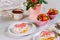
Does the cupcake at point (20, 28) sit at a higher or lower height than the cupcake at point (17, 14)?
lower

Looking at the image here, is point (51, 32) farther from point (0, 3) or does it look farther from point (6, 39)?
point (0, 3)

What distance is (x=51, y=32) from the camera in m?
0.87

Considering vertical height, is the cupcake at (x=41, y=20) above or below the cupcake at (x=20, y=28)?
above

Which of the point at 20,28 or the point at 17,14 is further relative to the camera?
the point at 17,14

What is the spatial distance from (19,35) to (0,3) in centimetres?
56

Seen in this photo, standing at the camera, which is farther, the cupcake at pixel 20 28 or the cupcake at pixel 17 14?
the cupcake at pixel 17 14

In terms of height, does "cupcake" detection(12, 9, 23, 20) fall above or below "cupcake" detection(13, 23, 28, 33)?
above

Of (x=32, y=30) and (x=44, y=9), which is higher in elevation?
(x=44, y=9)

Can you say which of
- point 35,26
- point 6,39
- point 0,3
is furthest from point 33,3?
point 0,3

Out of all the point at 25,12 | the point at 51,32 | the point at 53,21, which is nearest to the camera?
the point at 51,32

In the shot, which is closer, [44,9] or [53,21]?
[53,21]

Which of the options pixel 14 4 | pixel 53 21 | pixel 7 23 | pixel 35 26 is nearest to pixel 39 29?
pixel 35 26

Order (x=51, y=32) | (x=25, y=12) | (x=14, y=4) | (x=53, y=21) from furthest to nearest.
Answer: (x=14, y=4), (x=25, y=12), (x=53, y=21), (x=51, y=32)

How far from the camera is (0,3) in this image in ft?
4.32
